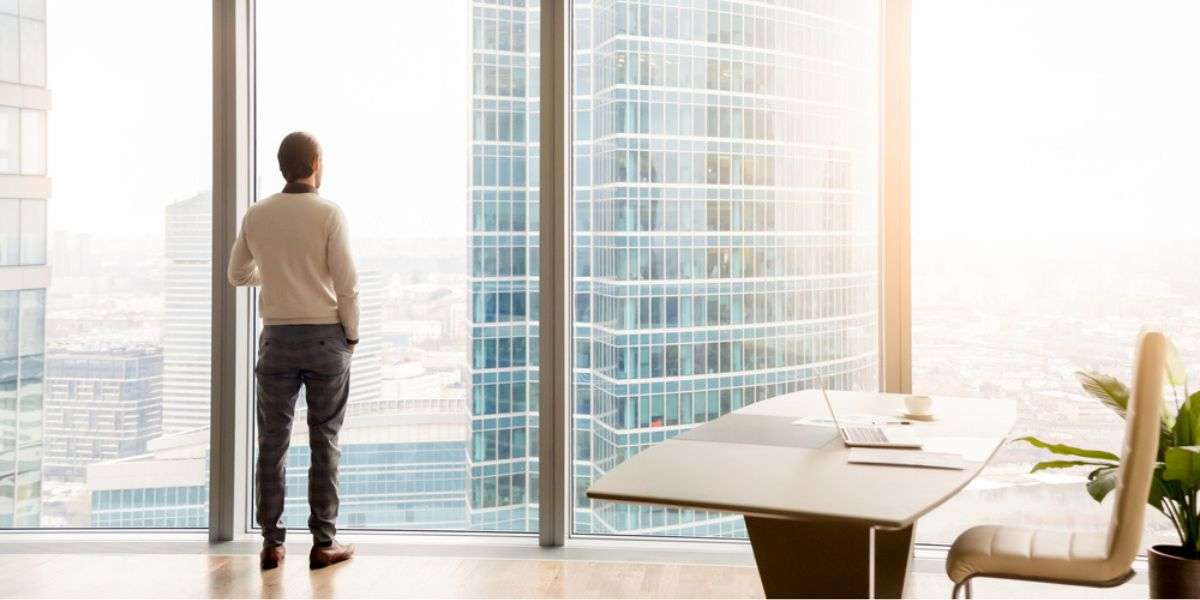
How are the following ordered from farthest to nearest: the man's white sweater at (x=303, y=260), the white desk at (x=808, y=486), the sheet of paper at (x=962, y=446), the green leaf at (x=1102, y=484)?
the man's white sweater at (x=303, y=260) < the green leaf at (x=1102, y=484) < the sheet of paper at (x=962, y=446) < the white desk at (x=808, y=486)

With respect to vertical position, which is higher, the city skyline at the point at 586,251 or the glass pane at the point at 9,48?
the glass pane at the point at 9,48

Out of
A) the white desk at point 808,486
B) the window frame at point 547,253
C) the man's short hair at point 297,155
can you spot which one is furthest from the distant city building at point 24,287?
the white desk at point 808,486

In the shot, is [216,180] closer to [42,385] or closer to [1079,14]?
[42,385]

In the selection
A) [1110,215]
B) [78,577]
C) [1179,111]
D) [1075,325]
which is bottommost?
[78,577]

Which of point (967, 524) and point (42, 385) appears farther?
point (42, 385)

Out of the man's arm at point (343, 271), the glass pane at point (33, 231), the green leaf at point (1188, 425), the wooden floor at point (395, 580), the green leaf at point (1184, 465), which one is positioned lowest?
the wooden floor at point (395, 580)

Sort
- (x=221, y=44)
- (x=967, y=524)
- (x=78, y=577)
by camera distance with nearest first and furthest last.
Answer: (x=78, y=577) → (x=967, y=524) → (x=221, y=44)

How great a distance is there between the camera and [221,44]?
3812 millimetres

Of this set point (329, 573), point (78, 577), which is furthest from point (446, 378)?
point (78, 577)

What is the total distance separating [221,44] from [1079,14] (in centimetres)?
338

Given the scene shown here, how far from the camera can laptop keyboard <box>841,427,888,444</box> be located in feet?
7.12

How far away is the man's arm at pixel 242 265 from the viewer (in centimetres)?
340

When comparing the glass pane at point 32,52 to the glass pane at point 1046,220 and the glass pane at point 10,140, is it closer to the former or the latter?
the glass pane at point 10,140

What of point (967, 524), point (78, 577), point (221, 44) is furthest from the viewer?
point (221, 44)
